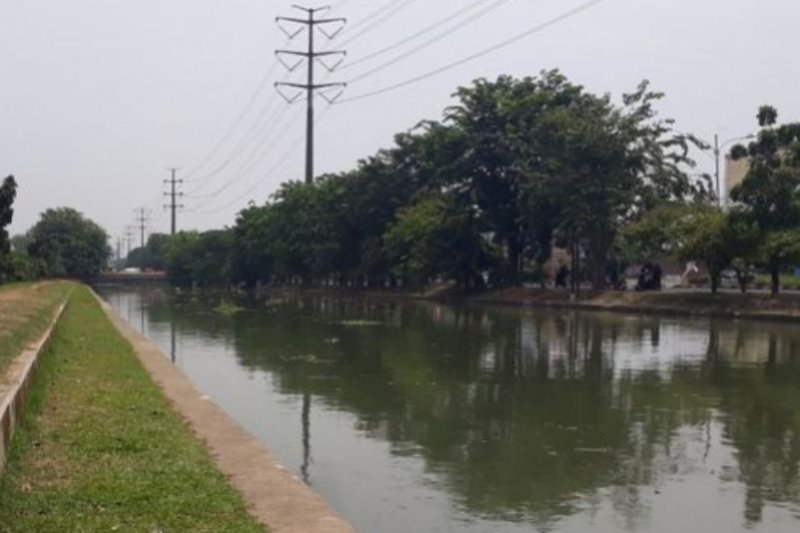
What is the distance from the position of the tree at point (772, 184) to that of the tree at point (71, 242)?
73851mm

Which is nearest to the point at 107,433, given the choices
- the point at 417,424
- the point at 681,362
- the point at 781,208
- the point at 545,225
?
the point at 417,424

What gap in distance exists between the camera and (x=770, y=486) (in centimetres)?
995

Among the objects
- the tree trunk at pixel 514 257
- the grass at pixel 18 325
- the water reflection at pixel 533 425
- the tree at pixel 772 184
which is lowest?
the water reflection at pixel 533 425

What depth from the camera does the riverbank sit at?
3959 centimetres

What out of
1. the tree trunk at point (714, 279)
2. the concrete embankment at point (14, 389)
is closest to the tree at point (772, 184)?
the tree trunk at point (714, 279)

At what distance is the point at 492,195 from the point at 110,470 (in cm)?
5174

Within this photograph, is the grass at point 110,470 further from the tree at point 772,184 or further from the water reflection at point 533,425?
the tree at point 772,184

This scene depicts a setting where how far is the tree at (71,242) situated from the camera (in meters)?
102

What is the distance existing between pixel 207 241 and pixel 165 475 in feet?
345

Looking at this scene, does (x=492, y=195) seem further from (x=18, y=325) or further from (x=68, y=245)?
(x=68, y=245)

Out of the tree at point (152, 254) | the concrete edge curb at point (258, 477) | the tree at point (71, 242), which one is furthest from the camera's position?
the tree at point (152, 254)

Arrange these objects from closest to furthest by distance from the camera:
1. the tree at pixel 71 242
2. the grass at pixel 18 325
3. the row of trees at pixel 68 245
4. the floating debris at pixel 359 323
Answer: the grass at pixel 18 325
the floating debris at pixel 359 323
the row of trees at pixel 68 245
the tree at pixel 71 242

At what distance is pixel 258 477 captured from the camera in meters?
9.09

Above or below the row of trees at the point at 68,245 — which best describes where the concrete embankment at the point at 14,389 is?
below
